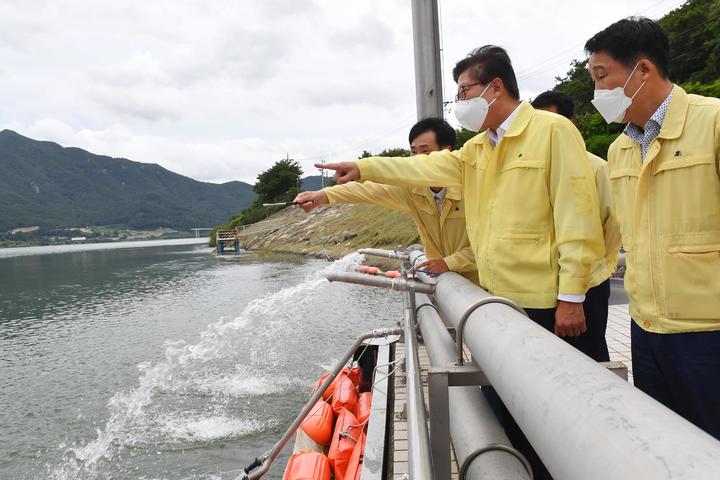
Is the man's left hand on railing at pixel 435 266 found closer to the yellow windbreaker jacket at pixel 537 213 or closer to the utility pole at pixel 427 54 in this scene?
the yellow windbreaker jacket at pixel 537 213

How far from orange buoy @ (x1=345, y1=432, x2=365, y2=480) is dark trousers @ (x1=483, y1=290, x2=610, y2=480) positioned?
1.88 meters

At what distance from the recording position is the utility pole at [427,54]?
19.5 feet

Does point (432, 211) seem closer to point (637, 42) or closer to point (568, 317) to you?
point (568, 317)

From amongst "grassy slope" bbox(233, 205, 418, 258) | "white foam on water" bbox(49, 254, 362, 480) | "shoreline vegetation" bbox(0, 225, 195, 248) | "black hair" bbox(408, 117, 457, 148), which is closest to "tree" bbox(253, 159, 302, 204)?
"grassy slope" bbox(233, 205, 418, 258)

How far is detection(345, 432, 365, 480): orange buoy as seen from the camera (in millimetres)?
3789

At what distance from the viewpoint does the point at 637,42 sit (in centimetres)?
187

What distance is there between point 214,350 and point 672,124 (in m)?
12.6

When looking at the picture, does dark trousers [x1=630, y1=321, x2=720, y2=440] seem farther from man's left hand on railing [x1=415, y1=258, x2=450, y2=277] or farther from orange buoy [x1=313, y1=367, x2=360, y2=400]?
orange buoy [x1=313, y1=367, x2=360, y2=400]

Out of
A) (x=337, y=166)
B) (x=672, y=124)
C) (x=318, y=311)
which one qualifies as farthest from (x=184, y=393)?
(x=672, y=124)

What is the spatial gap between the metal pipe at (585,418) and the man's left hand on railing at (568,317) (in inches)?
37.4

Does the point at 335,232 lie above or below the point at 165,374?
above

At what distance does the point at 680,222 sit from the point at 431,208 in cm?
158

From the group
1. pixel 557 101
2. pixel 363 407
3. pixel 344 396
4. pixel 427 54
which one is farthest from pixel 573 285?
pixel 427 54

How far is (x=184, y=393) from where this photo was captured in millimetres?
9688
